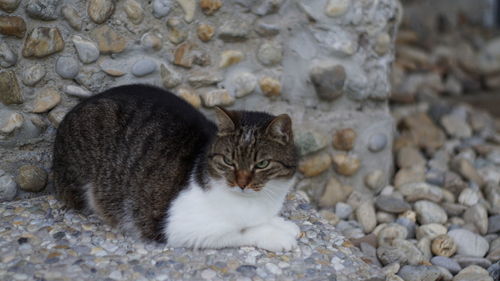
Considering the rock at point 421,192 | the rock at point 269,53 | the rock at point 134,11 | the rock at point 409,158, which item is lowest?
the rock at point 421,192

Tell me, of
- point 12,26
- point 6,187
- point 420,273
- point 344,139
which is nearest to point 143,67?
point 12,26

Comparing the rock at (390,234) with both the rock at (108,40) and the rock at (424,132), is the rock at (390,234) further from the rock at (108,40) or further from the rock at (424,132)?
the rock at (108,40)

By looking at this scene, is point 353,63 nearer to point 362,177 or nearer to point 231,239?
point 362,177

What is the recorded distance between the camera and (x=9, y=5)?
3.06 meters

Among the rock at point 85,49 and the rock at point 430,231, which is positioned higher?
the rock at point 85,49

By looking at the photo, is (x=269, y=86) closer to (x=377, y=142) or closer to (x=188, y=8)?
(x=188, y=8)

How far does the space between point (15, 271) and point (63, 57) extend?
3.85 feet

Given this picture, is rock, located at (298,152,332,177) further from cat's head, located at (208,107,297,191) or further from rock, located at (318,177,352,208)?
cat's head, located at (208,107,297,191)

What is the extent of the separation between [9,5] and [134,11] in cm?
63

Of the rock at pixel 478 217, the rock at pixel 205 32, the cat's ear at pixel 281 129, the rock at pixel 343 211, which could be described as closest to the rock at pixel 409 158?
the rock at pixel 478 217

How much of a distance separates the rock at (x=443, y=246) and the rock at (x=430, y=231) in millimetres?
96

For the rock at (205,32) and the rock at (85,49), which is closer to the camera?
the rock at (85,49)

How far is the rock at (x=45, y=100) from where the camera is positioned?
3268mm

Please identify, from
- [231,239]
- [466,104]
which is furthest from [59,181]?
A: [466,104]
